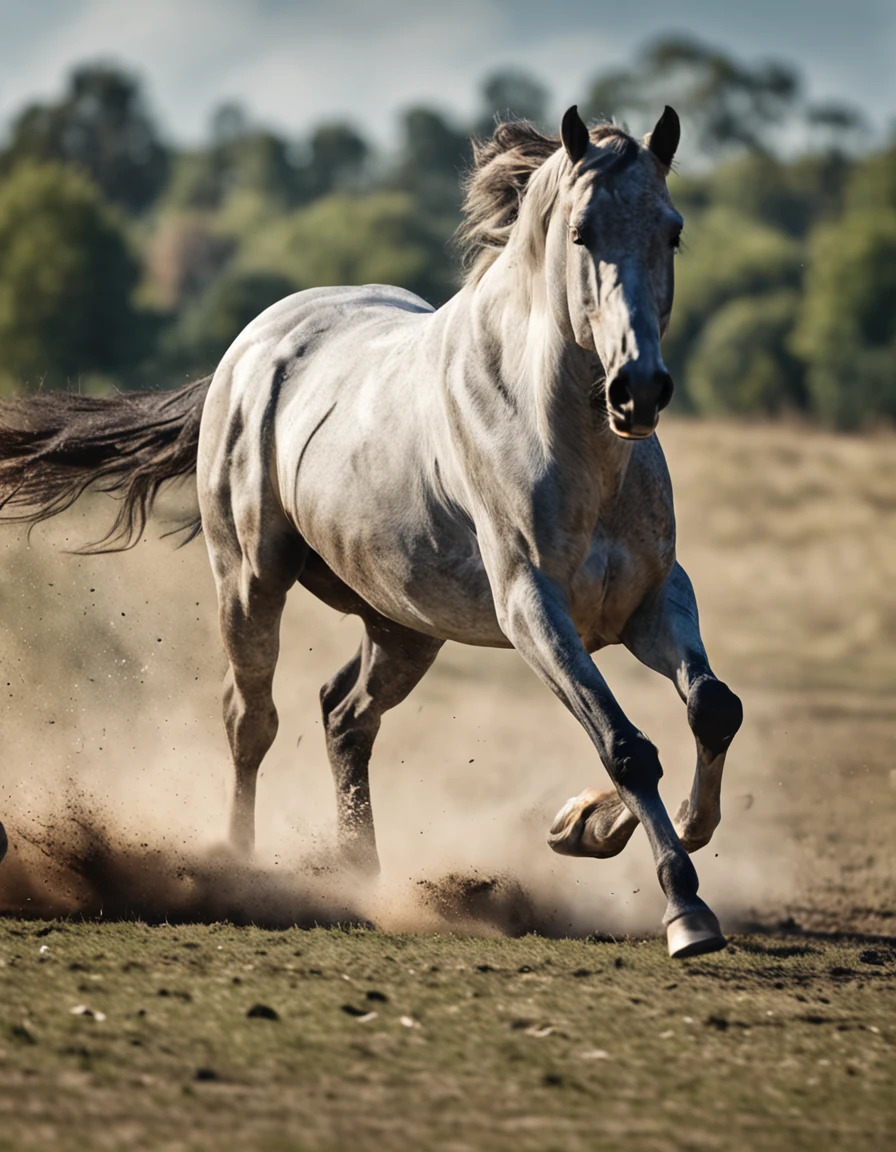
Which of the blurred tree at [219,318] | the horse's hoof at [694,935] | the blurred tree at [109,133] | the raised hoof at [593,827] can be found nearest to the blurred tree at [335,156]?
the blurred tree at [109,133]

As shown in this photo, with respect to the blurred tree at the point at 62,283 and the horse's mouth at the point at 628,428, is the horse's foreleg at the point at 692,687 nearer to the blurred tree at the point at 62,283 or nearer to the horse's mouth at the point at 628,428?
the horse's mouth at the point at 628,428

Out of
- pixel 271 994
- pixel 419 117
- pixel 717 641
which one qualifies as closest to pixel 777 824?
pixel 271 994

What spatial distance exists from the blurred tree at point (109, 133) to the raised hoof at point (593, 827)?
112 m

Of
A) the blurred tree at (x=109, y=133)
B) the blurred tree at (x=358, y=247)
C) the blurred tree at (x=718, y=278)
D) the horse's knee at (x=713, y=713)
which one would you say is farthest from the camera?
the blurred tree at (x=109, y=133)

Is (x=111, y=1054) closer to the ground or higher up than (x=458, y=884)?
closer to the ground

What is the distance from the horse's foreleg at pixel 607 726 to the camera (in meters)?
3.92

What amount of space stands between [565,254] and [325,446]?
141cm

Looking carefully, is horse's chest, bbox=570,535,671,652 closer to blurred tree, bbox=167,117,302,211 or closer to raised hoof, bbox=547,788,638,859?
raised hoof, bbox=547,788,638,859

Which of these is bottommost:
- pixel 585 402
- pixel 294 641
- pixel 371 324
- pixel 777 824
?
pixel 777 824

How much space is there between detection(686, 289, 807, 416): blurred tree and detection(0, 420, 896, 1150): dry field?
33.4 metres

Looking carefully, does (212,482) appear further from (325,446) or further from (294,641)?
(294,641)

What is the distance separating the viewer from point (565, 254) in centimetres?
436

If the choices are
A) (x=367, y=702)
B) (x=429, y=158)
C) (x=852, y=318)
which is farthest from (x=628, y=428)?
(x=429, y=158)

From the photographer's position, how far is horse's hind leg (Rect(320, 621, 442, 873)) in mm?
6113
